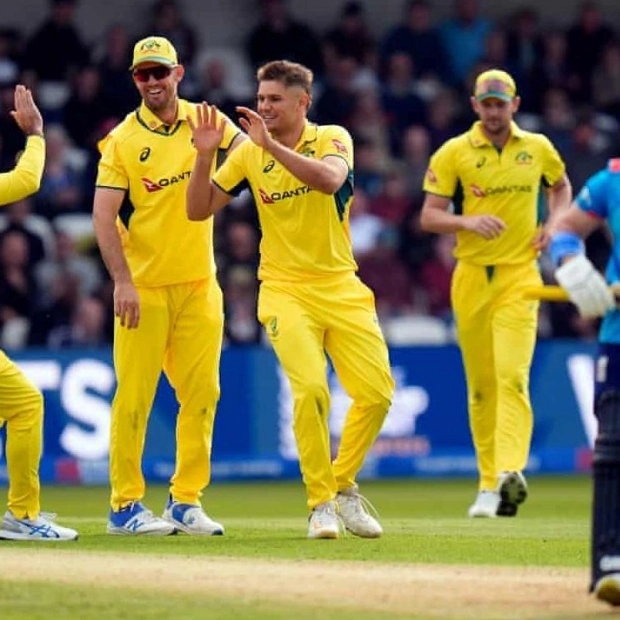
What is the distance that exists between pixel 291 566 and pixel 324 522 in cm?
143

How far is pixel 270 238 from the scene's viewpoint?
1005 centimetres

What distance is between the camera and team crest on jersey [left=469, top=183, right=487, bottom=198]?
503 inches

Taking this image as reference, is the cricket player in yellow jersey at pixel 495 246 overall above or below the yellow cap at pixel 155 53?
below

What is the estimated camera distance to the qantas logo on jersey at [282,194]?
9.91m

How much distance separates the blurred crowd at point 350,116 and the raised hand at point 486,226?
212 inches

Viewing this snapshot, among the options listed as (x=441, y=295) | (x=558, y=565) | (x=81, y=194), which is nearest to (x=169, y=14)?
(x=81, y=194)

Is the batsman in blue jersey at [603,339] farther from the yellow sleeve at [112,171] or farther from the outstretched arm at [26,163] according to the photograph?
the yellow sleeve at [112,171]

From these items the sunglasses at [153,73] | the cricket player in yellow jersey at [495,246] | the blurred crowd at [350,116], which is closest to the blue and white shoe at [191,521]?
the sunglasses at [153,73]

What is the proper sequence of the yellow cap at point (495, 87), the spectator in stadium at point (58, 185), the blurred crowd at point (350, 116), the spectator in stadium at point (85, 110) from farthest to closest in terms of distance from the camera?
the spectator in stadium at point (85, 110)
the spectator in stadium at point (58, 185)
the blurred crowd at point (350, 116)
the yellow cap at point (495, 87)

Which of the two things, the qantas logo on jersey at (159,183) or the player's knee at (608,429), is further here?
the qantas logo on jersey at (159,183)

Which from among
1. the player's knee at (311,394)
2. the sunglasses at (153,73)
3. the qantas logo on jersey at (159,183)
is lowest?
the player's knee at (311,394)

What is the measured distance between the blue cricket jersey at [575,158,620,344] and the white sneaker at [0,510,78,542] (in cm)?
338

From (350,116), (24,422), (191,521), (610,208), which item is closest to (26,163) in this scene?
(24,422)

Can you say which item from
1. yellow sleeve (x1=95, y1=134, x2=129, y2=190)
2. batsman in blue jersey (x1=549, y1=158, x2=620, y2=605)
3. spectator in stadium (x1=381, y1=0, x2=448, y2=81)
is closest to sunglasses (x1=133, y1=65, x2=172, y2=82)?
yellow sleeve (x1=95, y1=134, x2=129, y2=190)
